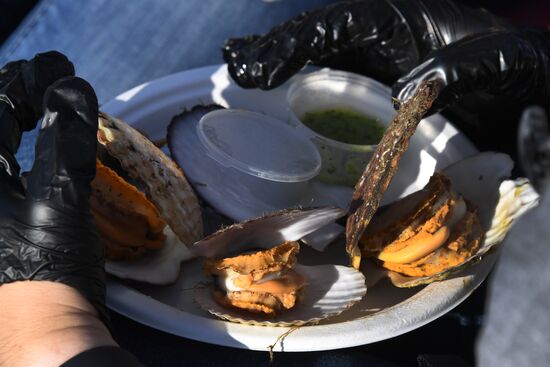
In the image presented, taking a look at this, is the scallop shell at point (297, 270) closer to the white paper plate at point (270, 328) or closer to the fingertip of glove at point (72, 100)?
the white paper plate at point (270, 328)

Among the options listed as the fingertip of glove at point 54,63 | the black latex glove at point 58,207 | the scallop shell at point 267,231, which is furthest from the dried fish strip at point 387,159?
the fingertip of glove at point 54,63

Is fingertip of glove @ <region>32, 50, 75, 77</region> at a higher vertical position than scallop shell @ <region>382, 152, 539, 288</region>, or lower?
higher

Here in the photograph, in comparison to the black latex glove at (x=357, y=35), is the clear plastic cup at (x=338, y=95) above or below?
below

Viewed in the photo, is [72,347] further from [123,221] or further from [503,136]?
[503,136]

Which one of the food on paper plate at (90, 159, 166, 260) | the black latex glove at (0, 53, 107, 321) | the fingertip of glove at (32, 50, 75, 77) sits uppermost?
the fingertip of glove at (32, 50, 75, 77)

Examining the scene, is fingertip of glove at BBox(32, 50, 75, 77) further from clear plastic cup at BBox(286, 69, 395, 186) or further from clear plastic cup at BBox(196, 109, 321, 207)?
clear plastic cup at BBox(286, 69, 395, 186)

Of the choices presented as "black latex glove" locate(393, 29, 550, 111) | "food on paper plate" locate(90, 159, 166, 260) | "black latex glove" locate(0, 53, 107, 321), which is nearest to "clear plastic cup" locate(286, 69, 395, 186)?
"black latex glove" locate(393, 29, 550, 111)
